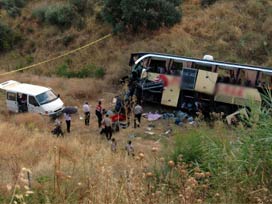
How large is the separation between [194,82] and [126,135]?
3.25 metres

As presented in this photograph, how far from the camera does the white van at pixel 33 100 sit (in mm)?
17297

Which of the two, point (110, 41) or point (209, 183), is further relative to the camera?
point (110, 41)

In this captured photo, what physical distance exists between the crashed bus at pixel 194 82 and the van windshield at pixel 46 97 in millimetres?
3098

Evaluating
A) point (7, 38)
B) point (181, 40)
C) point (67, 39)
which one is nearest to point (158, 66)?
point (181, 40)

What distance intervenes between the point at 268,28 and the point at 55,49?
11413 millimetres

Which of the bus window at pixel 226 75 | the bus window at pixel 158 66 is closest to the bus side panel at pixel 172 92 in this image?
the bus window at pixel 158 66

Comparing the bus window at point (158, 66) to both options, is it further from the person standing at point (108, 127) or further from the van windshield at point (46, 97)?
the van windshield at point (46, 97)

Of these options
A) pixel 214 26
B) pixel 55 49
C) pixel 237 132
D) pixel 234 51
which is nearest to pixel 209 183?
pixel 237 132

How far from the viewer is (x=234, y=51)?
2083cm

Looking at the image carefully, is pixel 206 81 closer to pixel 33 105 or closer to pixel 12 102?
pixel 33 105

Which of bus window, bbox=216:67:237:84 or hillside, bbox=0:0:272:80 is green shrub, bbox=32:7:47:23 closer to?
hillside, bbox=0:0:272:80

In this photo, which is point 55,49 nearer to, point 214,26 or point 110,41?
point 110,41

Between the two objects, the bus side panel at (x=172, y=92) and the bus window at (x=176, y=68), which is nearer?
the bus side panel at (x=172, y=92)

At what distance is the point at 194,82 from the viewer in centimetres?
1633
